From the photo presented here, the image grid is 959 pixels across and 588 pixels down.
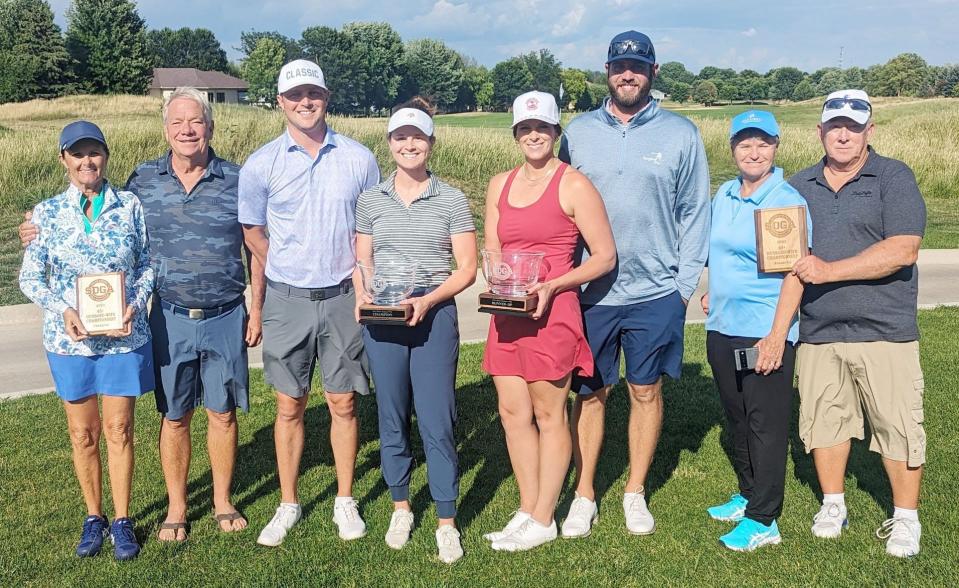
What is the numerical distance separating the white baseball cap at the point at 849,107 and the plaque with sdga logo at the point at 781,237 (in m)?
0.50

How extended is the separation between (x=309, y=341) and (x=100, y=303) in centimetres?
104

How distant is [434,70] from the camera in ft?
331

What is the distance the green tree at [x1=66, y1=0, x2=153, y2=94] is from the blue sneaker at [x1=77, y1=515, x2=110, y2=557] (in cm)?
6198

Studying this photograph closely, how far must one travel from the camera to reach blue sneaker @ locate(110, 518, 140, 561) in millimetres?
4324

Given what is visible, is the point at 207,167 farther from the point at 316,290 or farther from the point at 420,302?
the point at 420,302

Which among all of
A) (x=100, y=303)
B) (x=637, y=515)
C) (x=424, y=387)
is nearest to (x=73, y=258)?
(x=100, y=303)

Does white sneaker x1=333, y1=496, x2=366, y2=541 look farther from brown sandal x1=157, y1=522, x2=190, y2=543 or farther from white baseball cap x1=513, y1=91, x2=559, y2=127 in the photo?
white baseball cap x1=513, y1=91, x2=559, y2=127

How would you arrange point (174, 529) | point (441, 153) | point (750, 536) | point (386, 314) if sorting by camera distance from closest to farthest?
point (386, 314)
point (750, 536)
point (174, 529)
point (441, 153)

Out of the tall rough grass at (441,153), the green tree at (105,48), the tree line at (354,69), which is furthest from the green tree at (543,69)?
the tall rough grass at (441,153)

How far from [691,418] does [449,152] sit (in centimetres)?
1377

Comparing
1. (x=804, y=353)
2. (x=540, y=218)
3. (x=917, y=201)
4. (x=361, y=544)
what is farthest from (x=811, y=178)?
(x=361, y=544)

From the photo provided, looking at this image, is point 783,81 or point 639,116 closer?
point 639,116

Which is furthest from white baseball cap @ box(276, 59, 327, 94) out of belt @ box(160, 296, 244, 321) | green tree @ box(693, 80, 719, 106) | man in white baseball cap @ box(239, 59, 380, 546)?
green tree @ box(693, 80, 719, 106)

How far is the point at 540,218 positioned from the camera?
158 inches
